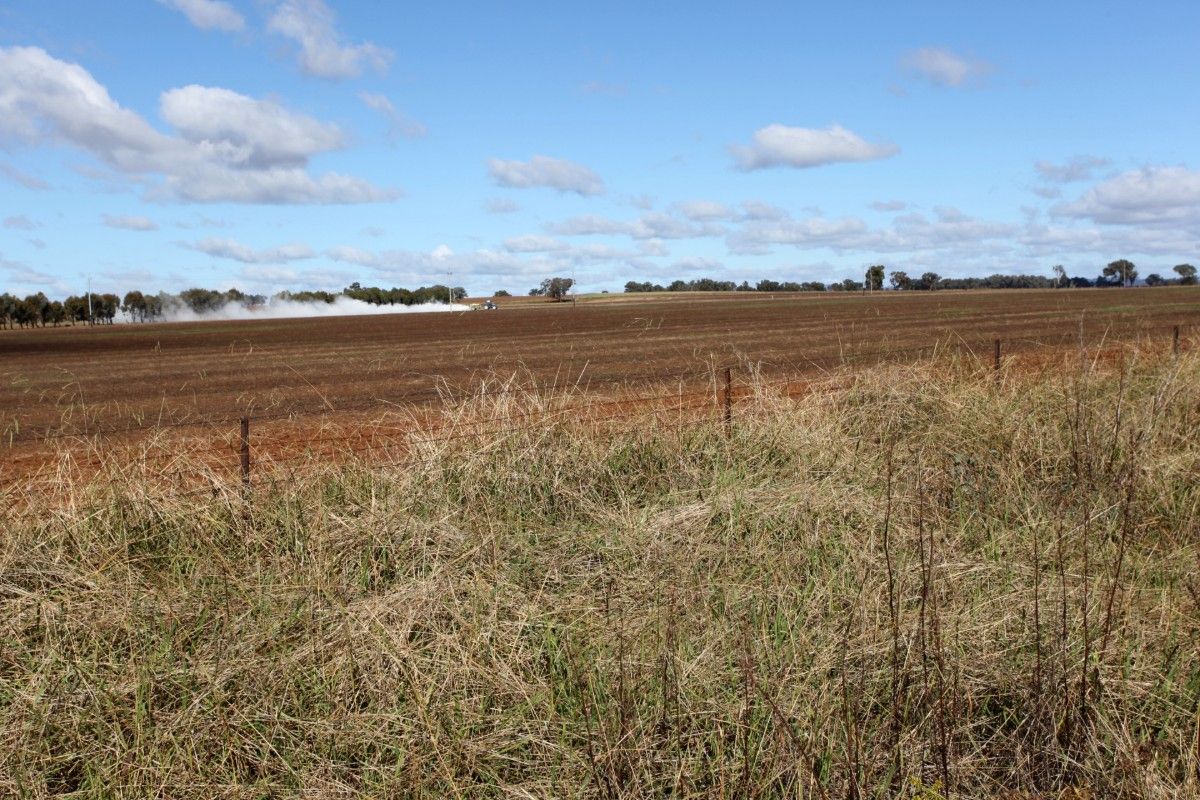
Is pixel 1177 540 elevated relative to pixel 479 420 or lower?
lower

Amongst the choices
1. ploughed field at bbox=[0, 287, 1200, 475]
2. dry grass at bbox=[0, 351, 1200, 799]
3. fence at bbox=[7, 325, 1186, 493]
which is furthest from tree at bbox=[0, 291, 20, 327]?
dry grass at bbox=[0, 351, 1200, 799]

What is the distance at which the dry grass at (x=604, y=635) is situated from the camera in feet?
14.7

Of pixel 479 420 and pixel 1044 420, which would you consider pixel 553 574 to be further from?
pixel 1044 420

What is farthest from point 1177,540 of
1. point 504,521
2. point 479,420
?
point 479,420

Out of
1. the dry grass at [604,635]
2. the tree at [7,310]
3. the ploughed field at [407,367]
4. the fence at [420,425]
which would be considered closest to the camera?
the dry grass at [604,635]

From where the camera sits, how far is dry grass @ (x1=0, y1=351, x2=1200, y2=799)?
4480mm

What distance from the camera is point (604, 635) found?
17.7ft

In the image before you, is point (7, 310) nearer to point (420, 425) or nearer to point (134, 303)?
point (134, 303)

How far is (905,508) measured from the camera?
7.22 m

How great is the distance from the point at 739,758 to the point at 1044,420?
24.4ft

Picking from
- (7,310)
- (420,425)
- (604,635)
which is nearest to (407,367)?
(420,425)

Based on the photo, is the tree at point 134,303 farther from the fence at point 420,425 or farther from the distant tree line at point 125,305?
the fence at point 420,425

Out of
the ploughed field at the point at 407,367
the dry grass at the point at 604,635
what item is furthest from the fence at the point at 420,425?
the dry grass at the point at 604,635

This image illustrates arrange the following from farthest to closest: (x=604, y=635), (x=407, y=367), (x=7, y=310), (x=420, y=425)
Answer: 1. (x=7, y=310)
2. (x=407, y=367)
3. (x=420, y=425)
4. (x=604, y=635)
